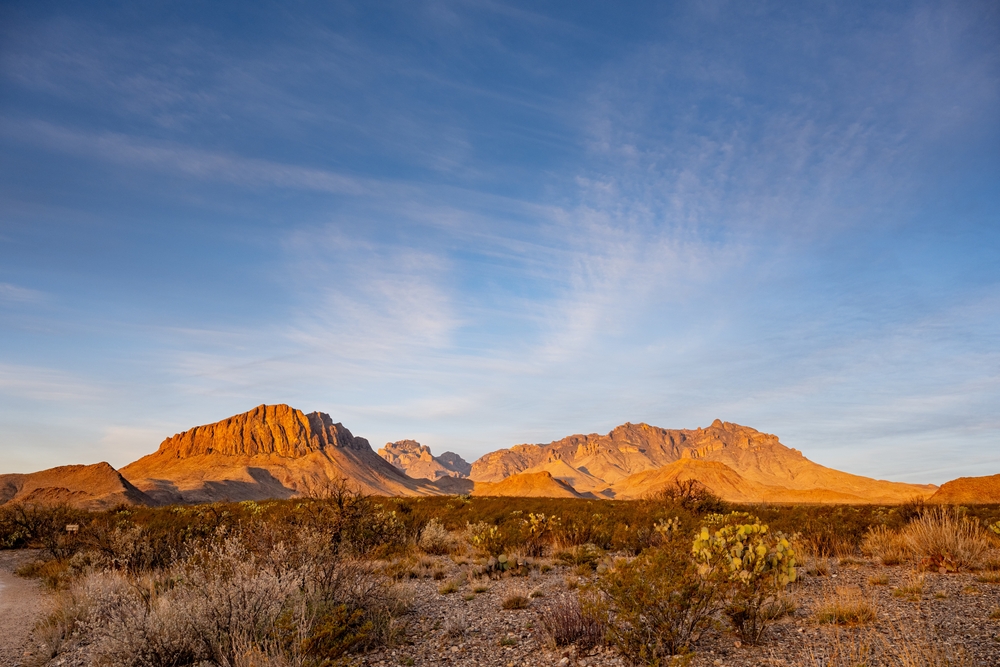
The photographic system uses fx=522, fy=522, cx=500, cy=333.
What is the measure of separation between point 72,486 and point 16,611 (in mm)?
103034

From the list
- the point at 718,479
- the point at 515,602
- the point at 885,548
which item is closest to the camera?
the point at 515,602

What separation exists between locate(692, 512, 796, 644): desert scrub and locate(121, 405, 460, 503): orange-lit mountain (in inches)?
4675

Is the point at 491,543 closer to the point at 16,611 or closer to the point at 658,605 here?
the point at 658,605

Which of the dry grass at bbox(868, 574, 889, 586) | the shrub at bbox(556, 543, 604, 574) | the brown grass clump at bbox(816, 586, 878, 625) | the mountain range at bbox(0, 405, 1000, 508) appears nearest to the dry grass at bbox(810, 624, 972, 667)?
the brown grass clump at bbox(816, 586, 878, 625)

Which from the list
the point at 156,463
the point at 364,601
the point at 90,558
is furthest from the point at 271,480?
the point at 364,601

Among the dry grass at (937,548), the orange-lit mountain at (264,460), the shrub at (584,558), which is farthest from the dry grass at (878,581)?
the orange-lit mountain at (264,460)

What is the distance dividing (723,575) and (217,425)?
18341cm

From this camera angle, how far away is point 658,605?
21.2ft

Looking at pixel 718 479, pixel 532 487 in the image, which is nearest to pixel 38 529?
pixel 532 487

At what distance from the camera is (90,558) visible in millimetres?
14164

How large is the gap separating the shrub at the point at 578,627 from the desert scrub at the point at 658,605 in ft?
0.53

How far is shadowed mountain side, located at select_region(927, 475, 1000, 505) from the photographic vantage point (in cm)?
6222

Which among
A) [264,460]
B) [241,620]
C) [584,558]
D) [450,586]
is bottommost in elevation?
[264,460]

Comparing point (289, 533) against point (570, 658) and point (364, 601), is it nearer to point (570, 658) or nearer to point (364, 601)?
point (364, 601)
